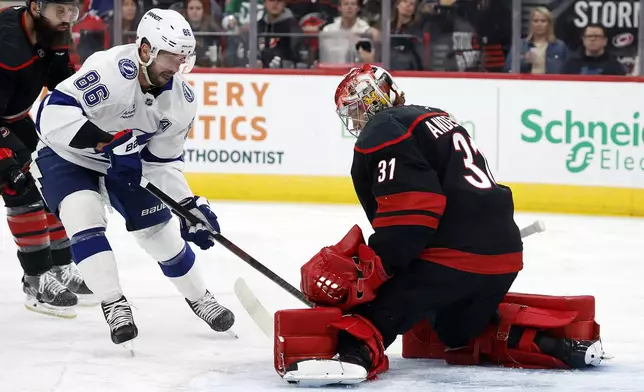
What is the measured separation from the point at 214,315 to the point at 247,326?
0.19m

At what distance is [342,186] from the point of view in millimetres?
6918

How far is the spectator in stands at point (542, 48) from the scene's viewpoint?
679 centimetres

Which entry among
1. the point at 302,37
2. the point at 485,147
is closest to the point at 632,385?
the point at 485,147

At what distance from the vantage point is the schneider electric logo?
652cm

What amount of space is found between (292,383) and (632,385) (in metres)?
0.85

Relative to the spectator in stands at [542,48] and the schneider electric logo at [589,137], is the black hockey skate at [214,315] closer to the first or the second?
the schneider electric logo at [589,137]

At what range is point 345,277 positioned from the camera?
306 centimetres

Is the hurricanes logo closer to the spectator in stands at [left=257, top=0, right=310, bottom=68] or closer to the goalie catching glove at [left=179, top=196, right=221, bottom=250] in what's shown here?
the spectator in stands at [left=257, top=0, right=310, bottom=68]

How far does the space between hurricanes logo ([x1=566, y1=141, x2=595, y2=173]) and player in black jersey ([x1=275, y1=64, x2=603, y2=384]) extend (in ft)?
11.3

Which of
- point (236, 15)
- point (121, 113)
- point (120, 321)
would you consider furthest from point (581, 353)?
point (236, 15)

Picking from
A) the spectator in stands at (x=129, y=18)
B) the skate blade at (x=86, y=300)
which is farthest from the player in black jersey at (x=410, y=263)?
the spectator in stands at (x=129, y=18)

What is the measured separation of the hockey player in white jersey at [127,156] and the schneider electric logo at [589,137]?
3245mm

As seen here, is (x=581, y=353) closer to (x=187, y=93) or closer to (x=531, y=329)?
(x=531, y=329)

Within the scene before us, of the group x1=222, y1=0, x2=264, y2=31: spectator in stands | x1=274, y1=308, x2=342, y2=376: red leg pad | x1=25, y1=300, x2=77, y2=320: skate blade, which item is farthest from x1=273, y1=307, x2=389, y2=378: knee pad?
x1=222, y1=0, x2=264, y2=31: spectator in stands
